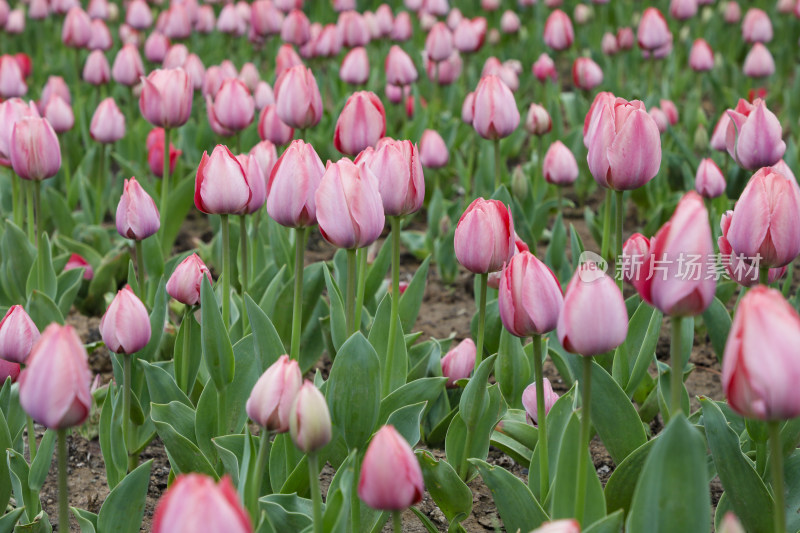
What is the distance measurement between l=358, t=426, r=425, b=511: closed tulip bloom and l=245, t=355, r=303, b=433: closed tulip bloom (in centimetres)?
16

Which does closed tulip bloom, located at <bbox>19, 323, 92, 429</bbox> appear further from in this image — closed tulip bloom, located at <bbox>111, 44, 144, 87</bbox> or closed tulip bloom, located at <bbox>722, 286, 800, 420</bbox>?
closed tulip bloom, located at <bbox>111, 44, 144, 87</bbox>

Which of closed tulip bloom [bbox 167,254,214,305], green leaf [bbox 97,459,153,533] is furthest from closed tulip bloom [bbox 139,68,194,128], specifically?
green leaf [bbox 97,459,153,533]

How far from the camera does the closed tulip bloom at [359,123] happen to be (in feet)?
7.50

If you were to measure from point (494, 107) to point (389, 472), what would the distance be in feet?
5.06

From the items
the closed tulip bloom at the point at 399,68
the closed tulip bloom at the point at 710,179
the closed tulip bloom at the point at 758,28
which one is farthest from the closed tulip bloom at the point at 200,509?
the closed tulip bloom at the point at 758,28

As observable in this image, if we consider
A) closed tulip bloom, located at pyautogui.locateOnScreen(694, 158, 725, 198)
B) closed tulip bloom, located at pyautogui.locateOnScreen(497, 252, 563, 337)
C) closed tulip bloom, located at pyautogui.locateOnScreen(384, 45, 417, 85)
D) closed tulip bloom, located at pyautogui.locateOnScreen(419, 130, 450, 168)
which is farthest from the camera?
closed tulip bloom, located at pyautogui.locateOnScreen(384, 45, 417, 85)

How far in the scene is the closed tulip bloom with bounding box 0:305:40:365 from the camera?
5.72 ft

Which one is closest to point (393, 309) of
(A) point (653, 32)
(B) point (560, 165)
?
(B) point (560, 165)

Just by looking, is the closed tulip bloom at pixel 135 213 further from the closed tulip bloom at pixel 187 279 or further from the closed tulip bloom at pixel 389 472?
the closed tulip bloom at pixel 389 472

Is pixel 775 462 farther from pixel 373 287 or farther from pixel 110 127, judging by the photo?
pixel 110 127

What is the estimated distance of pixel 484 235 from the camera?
1727mm

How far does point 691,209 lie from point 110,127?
2283mm

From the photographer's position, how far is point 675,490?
1.23 m

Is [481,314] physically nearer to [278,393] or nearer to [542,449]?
[542,449]
